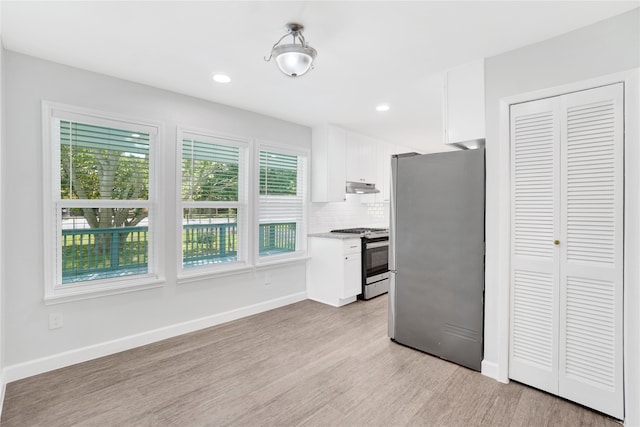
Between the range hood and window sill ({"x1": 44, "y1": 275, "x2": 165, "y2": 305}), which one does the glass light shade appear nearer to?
window sill ({"x1": 44, "y1": 275, "x2": 165, "y2": 305})

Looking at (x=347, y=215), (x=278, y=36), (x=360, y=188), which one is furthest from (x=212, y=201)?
(x=347, y=215)

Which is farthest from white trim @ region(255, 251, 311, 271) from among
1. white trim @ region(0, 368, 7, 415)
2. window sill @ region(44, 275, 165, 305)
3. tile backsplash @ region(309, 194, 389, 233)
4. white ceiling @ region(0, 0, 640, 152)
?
white trim @ region(0, 368, 7, 415)

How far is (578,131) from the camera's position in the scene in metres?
2.12

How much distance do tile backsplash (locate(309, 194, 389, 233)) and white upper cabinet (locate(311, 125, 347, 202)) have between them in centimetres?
31

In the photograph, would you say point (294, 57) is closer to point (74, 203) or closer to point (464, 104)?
point (464, 104)

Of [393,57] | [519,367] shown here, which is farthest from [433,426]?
[393,57]

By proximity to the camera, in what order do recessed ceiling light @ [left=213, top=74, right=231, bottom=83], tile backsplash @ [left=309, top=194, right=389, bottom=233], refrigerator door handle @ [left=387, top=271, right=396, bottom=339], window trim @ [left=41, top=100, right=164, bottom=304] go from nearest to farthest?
window trim @ [left=41, top=100, right=164, bottom=304] → recessed ceiling light @ [left=213, top=74, right=231, bottom=83] → refrigerator door handle @ [left=387, top=271, right=396, bottom=339] → tile backsplash @ [left=309, top=194, right=389, bottom=233]

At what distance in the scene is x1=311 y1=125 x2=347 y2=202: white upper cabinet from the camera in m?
4.55

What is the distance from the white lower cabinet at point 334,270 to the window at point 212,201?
3.62ft

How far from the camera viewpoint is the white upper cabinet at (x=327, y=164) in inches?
179

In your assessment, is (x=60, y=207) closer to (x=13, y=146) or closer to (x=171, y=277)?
(x=13, y=146)

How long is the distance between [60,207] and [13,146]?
21.3 inches

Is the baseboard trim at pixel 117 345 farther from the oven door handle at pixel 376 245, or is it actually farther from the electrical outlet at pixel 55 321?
the oven door handle at pixel 376 245

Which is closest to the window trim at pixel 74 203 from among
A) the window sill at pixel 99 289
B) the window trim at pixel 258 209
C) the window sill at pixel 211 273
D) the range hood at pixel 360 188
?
the window sill at pixel 99 289
